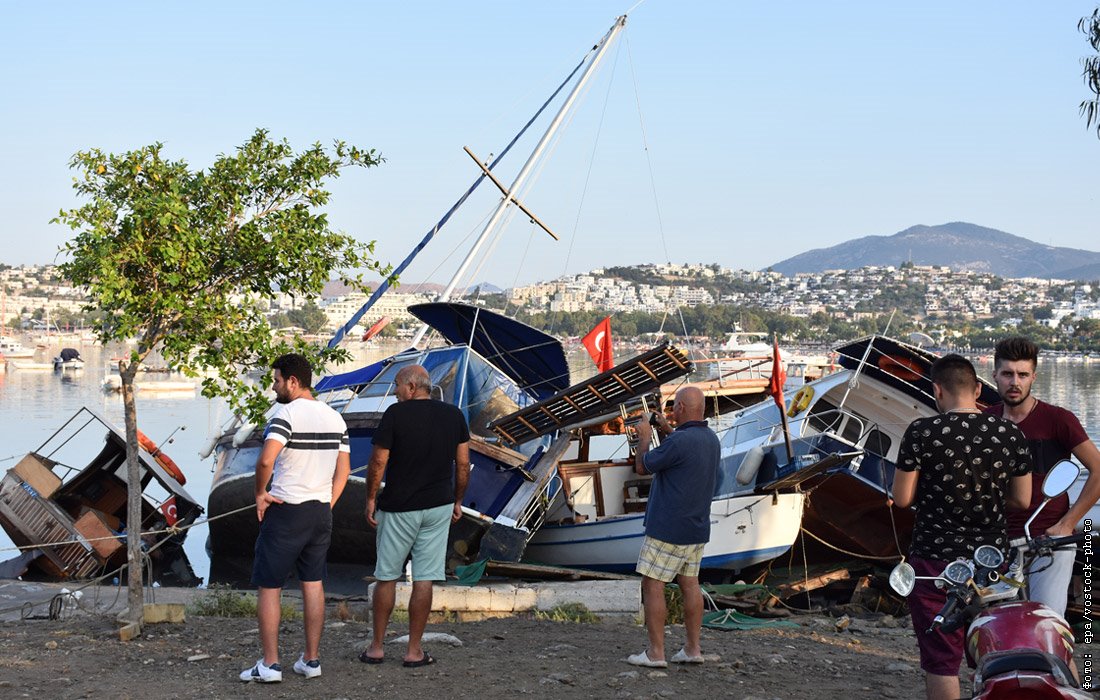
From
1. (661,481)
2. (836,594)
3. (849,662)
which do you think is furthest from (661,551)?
(836,594)

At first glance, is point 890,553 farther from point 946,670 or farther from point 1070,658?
point 1070,658

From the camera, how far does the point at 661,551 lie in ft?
24.8

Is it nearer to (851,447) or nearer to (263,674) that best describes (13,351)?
(851,447)

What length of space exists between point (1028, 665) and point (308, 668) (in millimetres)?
4657

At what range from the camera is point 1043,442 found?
19.7ft

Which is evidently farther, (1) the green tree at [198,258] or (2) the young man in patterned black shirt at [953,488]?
(1) the green tree at [198,258]

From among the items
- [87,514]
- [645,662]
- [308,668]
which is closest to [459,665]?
[308,668]

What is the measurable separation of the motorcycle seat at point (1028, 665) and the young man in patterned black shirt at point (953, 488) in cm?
136

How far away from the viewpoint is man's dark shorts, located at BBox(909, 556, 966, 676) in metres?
5.24

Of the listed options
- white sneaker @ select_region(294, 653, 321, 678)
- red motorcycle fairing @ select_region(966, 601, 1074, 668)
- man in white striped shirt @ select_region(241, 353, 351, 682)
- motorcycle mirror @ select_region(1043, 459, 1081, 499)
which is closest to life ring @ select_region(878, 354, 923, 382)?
man in white striped shirt @ select_region(241, 353, 351, 682)

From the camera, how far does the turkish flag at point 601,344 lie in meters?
20.6

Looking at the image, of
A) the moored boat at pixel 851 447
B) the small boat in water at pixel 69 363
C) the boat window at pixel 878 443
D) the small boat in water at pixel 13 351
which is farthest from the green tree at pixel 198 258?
the small boat in water at pixel 13 351

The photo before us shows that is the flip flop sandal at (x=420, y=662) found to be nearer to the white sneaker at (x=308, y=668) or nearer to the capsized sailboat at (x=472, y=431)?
the white sneaker at (x=308, y=668)

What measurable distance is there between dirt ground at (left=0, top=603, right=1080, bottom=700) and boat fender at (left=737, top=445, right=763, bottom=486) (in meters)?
6.46
